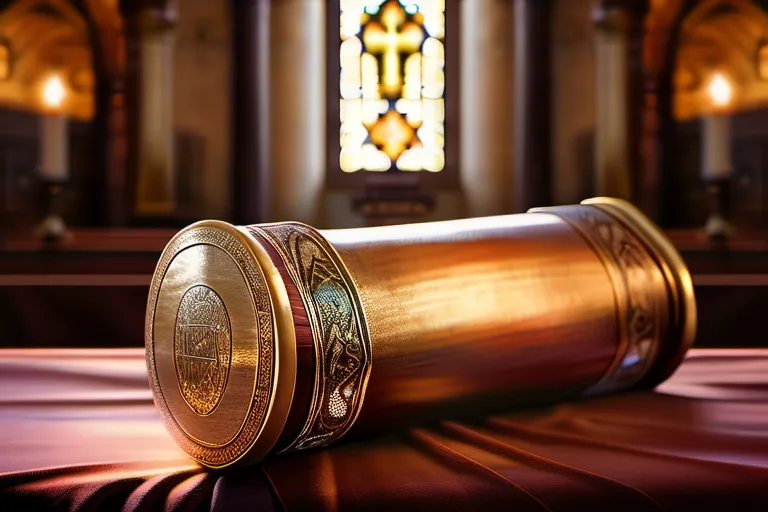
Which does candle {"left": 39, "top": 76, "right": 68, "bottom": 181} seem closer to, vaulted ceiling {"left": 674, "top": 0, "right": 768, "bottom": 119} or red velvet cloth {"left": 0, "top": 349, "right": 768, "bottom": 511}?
red velvet cloth {"left": 0, "top": 349, "right": 768, "bottom": 511}

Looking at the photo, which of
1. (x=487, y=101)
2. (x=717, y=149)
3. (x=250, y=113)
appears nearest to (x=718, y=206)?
(x=717, y=149)

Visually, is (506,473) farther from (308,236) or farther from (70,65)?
(70,65)

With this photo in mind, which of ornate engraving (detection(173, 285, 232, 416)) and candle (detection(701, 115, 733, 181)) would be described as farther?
candle (detection(701, 115, 733, 181))

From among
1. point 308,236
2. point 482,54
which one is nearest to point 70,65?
point 482,54

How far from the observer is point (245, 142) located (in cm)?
518

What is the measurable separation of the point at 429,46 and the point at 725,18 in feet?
6.81

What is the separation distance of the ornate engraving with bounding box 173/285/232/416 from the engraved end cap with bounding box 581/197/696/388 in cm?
59

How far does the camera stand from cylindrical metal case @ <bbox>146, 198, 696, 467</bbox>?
708 mm

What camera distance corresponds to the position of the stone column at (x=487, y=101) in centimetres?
593

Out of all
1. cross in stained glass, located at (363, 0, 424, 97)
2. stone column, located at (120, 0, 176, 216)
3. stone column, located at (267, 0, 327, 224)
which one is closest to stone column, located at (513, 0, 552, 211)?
cross in stained glass, located at (363, 0, 424, 97)

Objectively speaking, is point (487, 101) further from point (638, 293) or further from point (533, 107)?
point (638, 293)

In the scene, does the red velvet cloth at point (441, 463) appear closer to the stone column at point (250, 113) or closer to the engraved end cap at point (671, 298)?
the engraved end cap at point (671, 298)

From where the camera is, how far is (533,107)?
5.16 meters

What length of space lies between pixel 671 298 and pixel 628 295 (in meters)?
0.08
